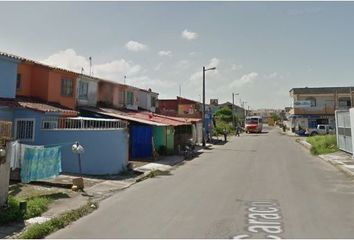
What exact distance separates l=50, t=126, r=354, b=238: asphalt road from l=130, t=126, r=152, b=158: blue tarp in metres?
8.55

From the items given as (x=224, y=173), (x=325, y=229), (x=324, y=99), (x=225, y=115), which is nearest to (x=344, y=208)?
(x=325, y=229)

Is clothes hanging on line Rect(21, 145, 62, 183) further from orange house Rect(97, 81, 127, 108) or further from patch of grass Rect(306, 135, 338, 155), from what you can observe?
patch of grass Rect(306, 135, 338, 155)

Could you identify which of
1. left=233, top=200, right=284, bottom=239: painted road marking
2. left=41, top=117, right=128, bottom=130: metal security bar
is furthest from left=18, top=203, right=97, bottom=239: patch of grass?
left=41, top=117, right=128, bottom=130: metal security bar

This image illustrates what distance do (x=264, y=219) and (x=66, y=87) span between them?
1881 cm

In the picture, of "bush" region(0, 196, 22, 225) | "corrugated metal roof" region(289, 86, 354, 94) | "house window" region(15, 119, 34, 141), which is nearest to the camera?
"bush" region(0, 196, 22, 225)

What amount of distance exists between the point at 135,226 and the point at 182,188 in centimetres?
597

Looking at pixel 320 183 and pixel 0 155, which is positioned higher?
pixel 0 155

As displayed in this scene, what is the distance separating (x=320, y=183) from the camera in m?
16.8

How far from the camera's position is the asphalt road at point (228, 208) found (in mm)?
9055

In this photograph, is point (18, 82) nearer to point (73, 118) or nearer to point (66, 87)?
point (66, 87)

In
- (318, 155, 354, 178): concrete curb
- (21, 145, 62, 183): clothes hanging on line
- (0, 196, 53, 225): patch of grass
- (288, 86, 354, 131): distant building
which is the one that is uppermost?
(288, 86, 354, 131): distant building

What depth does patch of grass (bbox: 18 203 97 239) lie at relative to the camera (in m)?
8.77

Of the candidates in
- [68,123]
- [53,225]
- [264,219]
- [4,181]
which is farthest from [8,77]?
[264,219]

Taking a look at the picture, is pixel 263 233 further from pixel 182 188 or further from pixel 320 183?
pixel 320 183
